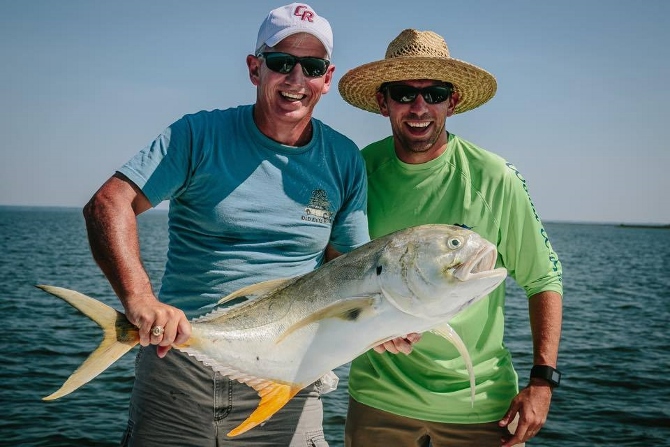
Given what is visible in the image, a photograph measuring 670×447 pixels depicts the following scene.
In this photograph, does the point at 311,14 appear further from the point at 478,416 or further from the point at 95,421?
the point at 95,421

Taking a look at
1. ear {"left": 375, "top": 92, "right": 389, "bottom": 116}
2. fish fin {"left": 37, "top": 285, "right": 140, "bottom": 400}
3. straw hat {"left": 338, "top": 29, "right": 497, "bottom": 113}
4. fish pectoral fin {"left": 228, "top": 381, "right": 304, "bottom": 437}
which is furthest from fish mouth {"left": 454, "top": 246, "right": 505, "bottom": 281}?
ear {"left": 375, "top": 92, "right": 389, "bottom": 116}

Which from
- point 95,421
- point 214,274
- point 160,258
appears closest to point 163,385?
point 214,274

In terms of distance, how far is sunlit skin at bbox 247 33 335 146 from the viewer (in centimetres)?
359

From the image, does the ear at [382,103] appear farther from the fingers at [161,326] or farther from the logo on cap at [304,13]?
the fingers at [161,326]

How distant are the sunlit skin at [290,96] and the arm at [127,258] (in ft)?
2.84

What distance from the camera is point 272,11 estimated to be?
3672 millimetres

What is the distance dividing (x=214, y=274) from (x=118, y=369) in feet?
36.1

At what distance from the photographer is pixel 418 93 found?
4.29m

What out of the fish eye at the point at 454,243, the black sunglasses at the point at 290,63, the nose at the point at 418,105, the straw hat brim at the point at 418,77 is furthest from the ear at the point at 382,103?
the fish eye at the point at 454,243

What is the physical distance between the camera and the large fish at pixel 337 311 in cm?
278

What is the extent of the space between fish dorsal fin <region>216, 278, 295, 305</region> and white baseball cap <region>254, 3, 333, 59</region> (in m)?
1.41

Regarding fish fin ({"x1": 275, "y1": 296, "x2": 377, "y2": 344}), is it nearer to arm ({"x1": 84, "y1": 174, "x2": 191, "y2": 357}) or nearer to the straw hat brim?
arm ({"x1": 84, "y1": 174, "x2": 191, "y2": 357})

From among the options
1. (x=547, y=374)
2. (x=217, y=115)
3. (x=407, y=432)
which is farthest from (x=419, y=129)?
(x=407, y=432)

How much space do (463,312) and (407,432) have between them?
872 mm
